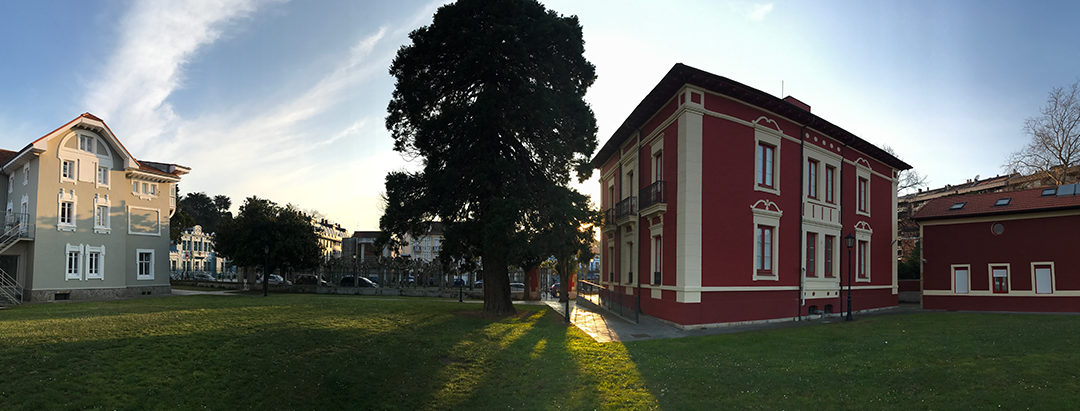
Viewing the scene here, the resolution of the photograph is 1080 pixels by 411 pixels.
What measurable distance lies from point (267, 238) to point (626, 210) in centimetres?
Answer: 2437

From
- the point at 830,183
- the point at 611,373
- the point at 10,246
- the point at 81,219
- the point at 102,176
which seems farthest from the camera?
the point at 102,176

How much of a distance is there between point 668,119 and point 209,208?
95.8m

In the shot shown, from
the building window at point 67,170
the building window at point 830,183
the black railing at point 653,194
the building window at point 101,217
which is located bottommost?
the building window at point 101,217

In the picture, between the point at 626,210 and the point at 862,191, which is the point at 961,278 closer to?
the point at 862,191

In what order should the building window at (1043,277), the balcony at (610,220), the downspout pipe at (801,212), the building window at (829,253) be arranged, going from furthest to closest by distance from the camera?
the balcony at (610,220) < the building window at (1043,277) < the building window at (829,253) < the downspout pipe at (801,212)

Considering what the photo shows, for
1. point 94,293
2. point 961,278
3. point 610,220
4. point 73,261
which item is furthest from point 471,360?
point 73,261

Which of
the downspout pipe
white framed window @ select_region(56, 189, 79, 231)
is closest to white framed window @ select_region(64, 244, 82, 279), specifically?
white framed window @ select_region(56, 189, 79, 231)

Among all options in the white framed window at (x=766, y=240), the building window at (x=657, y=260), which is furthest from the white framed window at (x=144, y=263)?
the white framed window at (x=766, y=240)

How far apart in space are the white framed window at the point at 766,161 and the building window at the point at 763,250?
1.48 metres

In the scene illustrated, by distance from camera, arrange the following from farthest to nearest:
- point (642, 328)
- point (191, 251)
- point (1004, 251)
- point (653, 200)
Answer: point (191, 251)
point (1004, 251)
point (653, 200)
point (642, 328)

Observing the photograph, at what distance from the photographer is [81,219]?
3073cm

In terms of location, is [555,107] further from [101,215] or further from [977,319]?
[101,215]

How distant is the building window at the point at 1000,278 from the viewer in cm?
2608

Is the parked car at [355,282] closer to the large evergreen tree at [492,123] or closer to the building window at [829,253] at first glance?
the large evergreen tree at [492,123]
